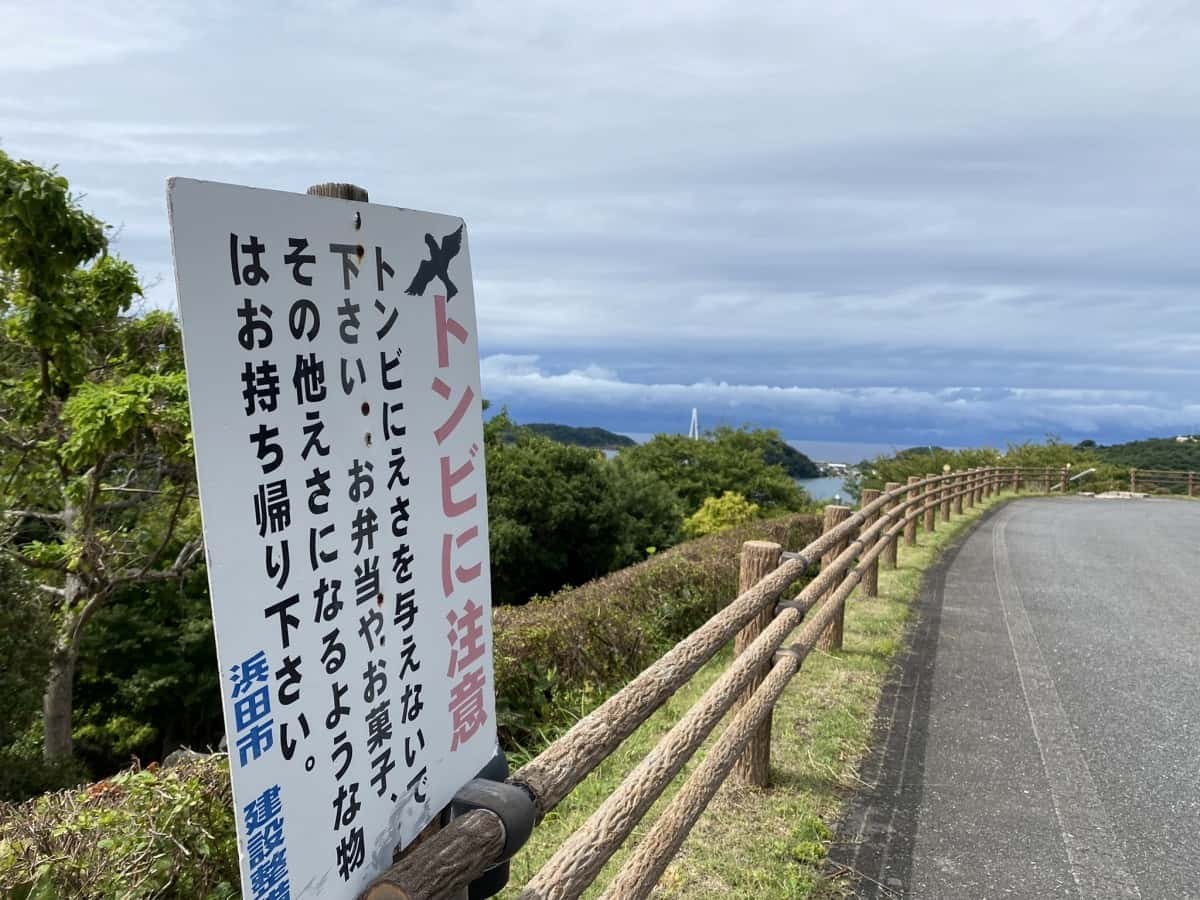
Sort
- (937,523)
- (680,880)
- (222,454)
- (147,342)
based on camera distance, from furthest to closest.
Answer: (937,523), (147,342), (680,880), (222,454)


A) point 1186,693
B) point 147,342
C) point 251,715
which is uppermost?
point 147,342

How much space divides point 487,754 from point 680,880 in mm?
1572

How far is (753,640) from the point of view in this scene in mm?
3912

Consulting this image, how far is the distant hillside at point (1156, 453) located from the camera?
137 ft

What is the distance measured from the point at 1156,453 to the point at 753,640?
174 ft

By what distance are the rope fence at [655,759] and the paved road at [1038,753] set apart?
69 cm

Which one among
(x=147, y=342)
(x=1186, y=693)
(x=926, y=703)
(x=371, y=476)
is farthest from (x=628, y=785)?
(x=147, y=342)

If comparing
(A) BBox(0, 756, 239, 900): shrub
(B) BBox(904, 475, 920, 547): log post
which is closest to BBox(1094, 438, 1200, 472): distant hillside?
(B) BBox(904, 475, 920, 547): log post

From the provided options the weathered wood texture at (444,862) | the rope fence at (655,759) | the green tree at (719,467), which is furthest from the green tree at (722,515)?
the weathered wood texture at (444,862)

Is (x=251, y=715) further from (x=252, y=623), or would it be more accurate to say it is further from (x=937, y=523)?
(x=937, y=523)

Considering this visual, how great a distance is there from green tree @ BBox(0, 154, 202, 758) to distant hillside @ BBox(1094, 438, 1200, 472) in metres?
40.3

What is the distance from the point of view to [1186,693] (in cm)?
531

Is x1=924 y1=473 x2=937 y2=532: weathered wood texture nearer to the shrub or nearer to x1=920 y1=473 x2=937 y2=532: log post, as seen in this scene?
x1=920 y1=473 x2=937 y2=532: log post

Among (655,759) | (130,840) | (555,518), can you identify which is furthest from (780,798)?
(555,518)
